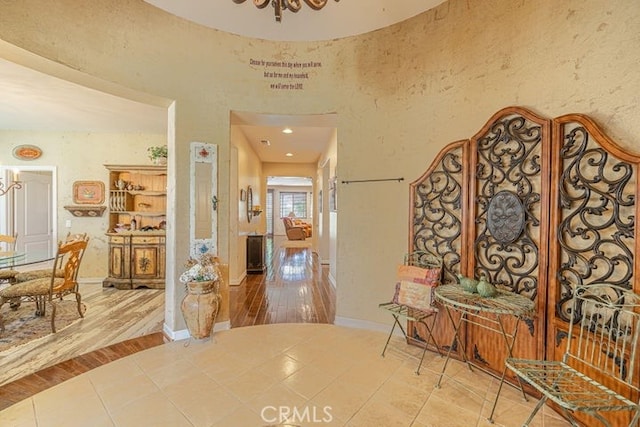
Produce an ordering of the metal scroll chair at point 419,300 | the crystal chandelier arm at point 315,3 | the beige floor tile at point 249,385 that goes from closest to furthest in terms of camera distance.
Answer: the beige floor tile at point 249,385 < the crystal chandelier arm at point 315,3 < the metal scroll chair at point 419,300

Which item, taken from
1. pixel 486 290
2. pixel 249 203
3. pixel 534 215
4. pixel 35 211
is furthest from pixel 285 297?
pixel 35 211

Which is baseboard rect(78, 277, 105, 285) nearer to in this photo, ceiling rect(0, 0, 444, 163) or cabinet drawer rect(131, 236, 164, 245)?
cabinet drawer rect(131, 236, 164, 245)

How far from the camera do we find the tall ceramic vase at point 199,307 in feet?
8.84

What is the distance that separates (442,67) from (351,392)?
119 inches

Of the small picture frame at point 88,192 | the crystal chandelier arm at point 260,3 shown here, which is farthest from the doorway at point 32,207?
the crystal chandelier arm at point 260,3

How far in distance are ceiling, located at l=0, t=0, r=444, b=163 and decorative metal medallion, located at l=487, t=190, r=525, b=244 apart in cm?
203

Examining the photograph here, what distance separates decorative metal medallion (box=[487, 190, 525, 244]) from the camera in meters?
2.08

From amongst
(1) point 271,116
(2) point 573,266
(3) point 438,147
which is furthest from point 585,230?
(1) point 271,116

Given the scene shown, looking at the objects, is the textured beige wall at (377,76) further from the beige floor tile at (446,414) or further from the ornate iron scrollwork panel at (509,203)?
the beige floor tile at (446,414)

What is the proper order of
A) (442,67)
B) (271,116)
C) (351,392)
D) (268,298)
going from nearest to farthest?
1. (351,392)
2. (442,67)
3. (271,116)
4. (268,298)

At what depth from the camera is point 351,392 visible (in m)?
2.03

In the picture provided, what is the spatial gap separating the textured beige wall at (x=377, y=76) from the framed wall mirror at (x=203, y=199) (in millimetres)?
95

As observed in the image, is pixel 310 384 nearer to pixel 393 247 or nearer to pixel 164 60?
pixel 393 247

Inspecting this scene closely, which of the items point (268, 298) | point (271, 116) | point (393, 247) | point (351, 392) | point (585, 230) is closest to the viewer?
point (585, 230)
